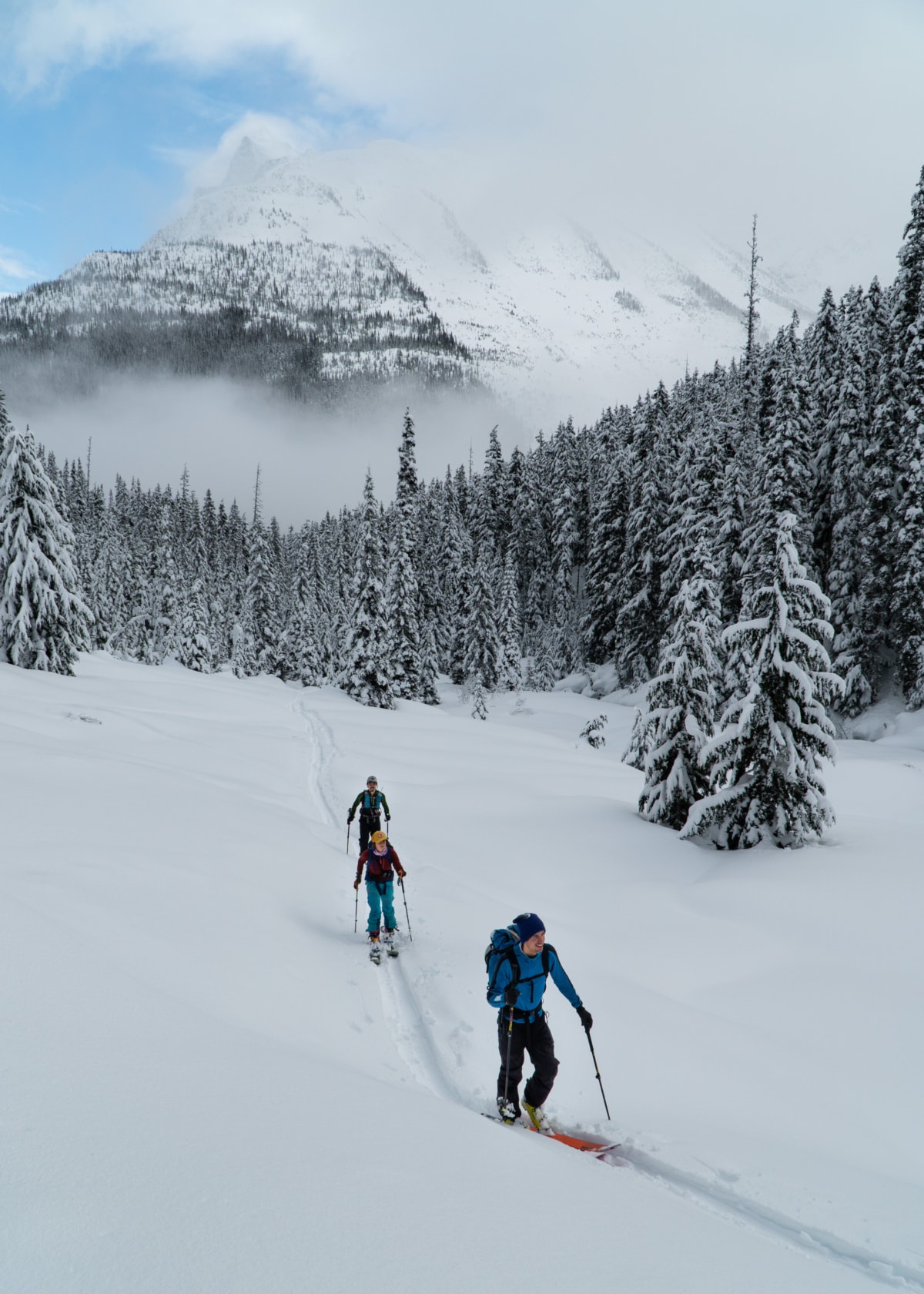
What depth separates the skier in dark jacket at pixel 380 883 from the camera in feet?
32.9

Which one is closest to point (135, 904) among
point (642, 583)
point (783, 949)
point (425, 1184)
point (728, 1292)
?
point (425, 1184)

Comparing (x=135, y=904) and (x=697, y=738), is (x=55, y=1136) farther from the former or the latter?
(x=697, y=738)

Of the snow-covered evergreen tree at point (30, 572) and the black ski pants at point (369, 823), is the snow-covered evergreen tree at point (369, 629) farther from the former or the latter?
the black ski pants at point (369, 823)

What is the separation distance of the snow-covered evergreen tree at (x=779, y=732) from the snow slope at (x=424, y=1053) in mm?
914

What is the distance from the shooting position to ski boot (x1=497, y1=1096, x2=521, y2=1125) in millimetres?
6180

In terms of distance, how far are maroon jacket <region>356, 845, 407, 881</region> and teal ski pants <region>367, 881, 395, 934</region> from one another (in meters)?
0.09

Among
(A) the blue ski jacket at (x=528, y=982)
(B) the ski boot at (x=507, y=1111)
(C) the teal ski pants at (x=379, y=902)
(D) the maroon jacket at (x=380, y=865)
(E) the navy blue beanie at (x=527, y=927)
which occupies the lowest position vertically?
(B) the ski boot at (x=507, y=1111)

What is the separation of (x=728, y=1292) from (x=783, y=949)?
7.50 m

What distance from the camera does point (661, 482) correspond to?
164 ft

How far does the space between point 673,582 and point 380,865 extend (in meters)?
34.1

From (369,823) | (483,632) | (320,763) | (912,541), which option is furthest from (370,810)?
(483,632)

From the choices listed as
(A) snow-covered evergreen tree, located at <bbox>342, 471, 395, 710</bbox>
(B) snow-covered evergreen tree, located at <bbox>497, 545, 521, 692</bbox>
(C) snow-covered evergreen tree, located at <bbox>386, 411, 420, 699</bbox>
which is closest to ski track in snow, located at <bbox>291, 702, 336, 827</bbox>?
(A) snow-covered evergreen tree, located at <bbox>342, 471, 395, 710</bbox>

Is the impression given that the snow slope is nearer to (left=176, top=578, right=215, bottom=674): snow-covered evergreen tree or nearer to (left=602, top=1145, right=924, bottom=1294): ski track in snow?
(left=602, top=1145, right=924, bottom=1294): ski track in snow

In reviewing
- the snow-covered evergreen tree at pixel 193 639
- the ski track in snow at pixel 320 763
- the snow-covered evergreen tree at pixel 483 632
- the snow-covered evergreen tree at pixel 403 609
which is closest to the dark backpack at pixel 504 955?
the ski track in snow at pixel 320 763
